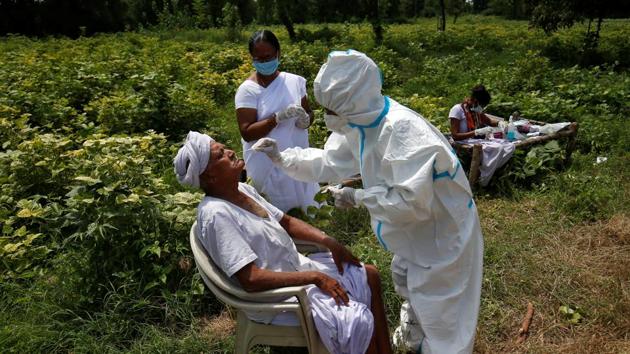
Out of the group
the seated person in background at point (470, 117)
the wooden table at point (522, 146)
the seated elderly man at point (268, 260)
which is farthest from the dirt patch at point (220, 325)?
the seated person in background at point (470, 117)

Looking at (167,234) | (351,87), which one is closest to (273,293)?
(351,87)

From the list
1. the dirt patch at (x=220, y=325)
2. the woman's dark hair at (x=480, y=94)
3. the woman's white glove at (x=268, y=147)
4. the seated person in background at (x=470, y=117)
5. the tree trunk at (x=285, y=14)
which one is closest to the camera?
the woman's white glove at (x=268, y=147)

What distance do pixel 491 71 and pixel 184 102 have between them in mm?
5402

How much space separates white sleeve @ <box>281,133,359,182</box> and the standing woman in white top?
0.50 m

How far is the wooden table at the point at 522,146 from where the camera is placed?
14.7 feet

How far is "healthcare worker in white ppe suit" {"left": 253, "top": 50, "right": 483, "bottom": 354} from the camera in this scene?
72.3 inches

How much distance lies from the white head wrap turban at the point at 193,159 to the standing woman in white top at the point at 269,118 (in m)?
0.84

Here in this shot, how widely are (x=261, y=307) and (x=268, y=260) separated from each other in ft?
0.82

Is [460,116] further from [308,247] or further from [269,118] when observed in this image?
[308,247]

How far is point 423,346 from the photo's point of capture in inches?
84.7

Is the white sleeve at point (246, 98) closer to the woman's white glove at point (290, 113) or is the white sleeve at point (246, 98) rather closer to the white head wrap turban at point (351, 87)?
the woman's white glove at point (290, 113)

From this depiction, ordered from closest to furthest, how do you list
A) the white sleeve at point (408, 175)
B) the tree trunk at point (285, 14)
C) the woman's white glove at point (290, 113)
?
the white sleeve at point (408, 175) < the woman's white glove at point (290, 113) < the tree trunk at point (285, 14)

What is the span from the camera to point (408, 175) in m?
1.82

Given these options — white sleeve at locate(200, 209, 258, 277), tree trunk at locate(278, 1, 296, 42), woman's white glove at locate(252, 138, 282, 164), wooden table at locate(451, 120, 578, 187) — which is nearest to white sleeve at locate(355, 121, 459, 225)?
white sleeve at locate(200, 209, 258, 277)
